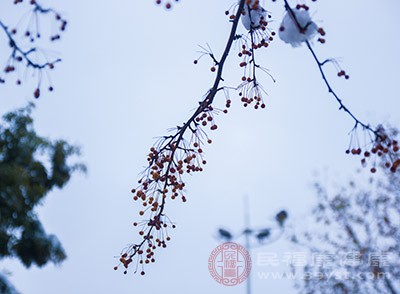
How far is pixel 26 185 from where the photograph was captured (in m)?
4.60

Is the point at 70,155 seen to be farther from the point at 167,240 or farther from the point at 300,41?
the point at 300,41

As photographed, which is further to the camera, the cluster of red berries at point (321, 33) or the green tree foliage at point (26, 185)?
the green tree foliage at point (26, 185)

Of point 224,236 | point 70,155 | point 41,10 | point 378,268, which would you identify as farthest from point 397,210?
point 41,10

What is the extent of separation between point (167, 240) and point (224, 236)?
4435mm

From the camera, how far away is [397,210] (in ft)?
18.5

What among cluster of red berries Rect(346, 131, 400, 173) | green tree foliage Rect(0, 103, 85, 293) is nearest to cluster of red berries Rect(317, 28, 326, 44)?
cluster of red berries Rect(346, 131, 400, 173)

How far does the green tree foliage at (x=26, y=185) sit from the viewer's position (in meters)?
4.49

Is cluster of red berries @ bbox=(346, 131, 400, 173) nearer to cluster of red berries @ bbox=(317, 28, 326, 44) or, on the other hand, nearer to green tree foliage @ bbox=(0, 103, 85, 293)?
cluster of red berries @ bbox=(317, 28, 326, 44)

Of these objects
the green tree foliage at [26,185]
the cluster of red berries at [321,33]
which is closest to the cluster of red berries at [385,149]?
the cluster of red berries at [321,33]

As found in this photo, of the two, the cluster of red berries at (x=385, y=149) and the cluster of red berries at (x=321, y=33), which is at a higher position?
the cluster of red berries at (x=321, y=33)

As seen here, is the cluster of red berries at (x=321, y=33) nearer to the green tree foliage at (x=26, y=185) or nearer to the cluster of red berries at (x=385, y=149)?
the cluster of red berries at (x=385, y=149)

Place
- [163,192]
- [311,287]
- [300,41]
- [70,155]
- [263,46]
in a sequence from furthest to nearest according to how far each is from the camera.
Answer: [311,287], [70,155], [263,46], [163,192], [300,41]

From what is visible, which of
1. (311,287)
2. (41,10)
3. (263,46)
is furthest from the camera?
(311,287)

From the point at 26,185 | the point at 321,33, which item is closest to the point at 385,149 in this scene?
the point at 321,33
